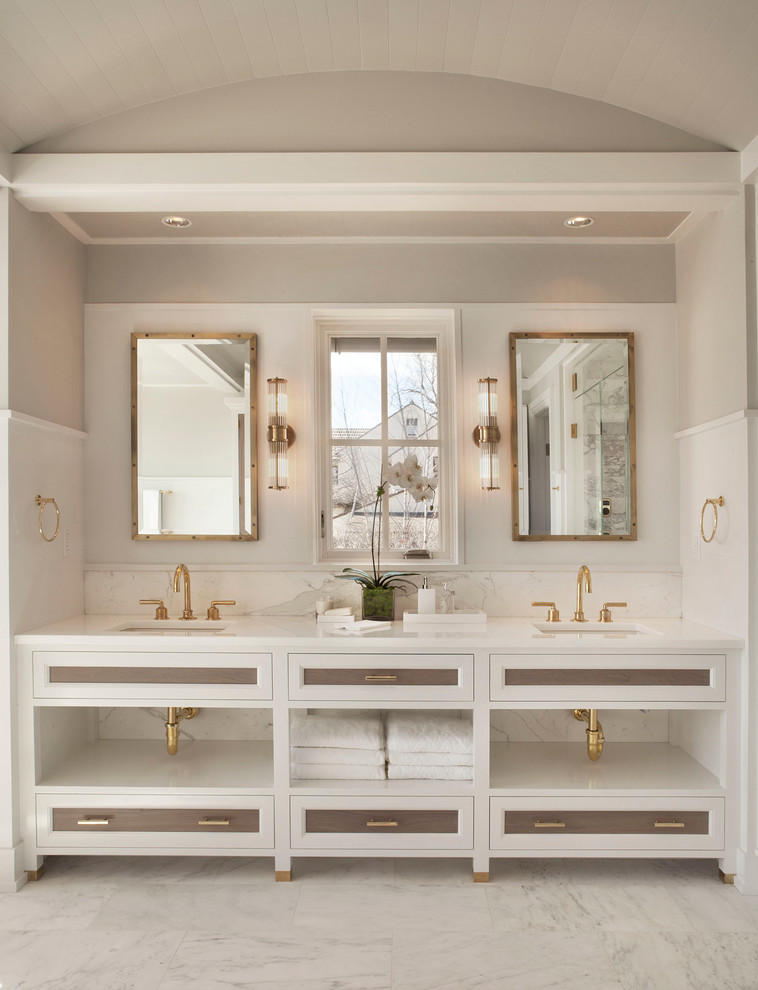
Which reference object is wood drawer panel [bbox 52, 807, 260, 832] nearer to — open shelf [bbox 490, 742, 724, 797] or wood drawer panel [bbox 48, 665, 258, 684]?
wood drawer panel [bbox 48, 665, 258, 684]

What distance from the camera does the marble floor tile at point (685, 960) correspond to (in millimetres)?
1989

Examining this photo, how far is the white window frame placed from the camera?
→ 3117 millimetres

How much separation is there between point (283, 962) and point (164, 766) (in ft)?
3.07

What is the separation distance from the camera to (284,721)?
8.36ft

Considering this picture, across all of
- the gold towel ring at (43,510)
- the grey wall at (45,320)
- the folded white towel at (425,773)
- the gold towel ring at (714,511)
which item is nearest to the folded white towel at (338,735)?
the folded white towel at (425,773)

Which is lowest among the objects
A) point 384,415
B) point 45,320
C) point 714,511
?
point 714,511

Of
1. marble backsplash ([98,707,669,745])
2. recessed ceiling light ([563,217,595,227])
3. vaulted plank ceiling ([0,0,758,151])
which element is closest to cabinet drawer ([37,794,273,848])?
marble backsplash ([98,707,669,745])

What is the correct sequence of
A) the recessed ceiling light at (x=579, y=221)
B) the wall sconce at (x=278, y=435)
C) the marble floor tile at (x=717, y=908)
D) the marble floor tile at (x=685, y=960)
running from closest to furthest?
1. the marble floor tile at (x=685, y=960)
2. the marble floor tile at (x=717, y=908)
3. the recessed ceiling light at (x=579, y=221)
4. the wall sconce at (x=278, y=435)

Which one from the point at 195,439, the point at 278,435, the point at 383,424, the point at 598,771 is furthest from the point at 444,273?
the point at 598,771

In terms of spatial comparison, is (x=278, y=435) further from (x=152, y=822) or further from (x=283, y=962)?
(x=283, y=962)

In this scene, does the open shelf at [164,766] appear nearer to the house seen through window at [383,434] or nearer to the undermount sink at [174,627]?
the undermount sink at [174,627]

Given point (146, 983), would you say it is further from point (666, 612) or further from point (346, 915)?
point (666, 612)

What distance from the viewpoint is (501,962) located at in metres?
2.09

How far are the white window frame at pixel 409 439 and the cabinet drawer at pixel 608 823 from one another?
3.35 ft
